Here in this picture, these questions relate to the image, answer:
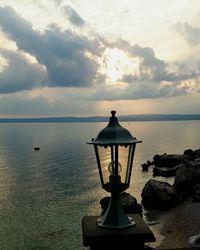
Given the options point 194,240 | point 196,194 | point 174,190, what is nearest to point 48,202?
point 174,190

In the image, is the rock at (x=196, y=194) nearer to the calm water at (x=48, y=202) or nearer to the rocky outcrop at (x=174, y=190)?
the rocky outcrop at (x=174, y=190)

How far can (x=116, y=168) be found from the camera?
22.7 feet

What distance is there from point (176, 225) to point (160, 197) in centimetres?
676

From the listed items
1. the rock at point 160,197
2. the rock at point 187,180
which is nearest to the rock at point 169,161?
the rock at point 187,180

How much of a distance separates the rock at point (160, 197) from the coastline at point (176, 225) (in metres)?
0.77

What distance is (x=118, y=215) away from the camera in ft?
21.7

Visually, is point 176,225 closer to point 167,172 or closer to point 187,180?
point 187,180

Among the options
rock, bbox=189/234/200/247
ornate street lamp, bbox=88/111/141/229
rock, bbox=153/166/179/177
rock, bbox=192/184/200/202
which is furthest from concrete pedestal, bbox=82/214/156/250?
rock, bbox=153/166/179/177

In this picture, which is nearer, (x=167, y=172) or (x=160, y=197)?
(x=160, y=197)

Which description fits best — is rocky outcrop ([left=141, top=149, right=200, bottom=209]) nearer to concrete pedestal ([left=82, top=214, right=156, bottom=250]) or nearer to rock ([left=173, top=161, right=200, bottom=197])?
rock ([left=173, top=161, right=200, bottom=197])

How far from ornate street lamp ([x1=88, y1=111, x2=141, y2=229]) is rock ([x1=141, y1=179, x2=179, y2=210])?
33.6 meters

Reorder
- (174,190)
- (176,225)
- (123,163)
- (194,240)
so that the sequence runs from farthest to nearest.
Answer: (174,190) < (176,225) < (194,240) < (123,163)

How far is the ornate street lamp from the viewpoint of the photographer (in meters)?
6.55

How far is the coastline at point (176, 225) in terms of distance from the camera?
28.5 m
